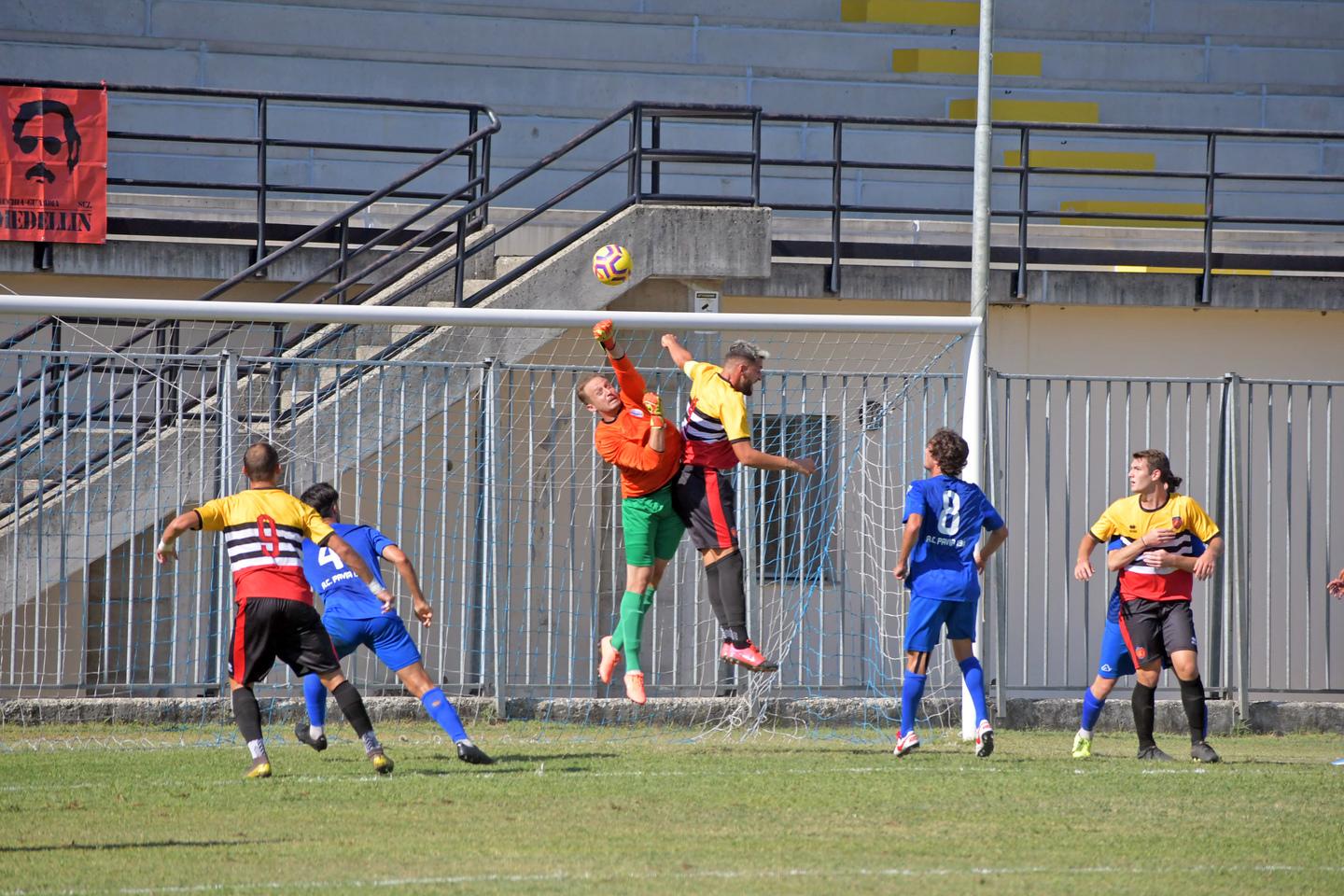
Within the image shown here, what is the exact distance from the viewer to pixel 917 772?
8531 millimetres

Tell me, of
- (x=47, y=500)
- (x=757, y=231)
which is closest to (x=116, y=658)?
(x=47, y=500)

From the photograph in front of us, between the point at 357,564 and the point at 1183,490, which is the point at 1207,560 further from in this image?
the point at 357,564

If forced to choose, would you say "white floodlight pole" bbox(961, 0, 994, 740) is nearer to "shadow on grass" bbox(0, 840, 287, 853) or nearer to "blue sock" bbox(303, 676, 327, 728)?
"blue sock" bbox(303, 676, 327, 728)

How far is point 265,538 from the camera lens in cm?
810

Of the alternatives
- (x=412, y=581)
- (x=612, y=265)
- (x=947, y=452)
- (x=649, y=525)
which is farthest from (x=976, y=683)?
(x=612, y=265)

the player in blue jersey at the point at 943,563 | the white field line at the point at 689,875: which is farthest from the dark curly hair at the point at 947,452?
the white field line at the point at 689,875

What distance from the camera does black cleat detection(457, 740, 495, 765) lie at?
27.9 ft

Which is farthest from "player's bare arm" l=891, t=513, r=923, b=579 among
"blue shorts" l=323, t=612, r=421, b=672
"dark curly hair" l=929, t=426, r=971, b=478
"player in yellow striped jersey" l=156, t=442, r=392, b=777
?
"player in yellow striped jersey" l=156, t=442, r=392, b=777

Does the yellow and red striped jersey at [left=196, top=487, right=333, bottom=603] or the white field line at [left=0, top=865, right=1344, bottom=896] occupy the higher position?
the yellow and red striped jersey at [left=196, top=487, right=333, bottom=603]

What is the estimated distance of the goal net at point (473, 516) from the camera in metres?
10.8

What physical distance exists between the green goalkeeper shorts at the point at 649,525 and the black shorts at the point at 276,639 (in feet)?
6.34

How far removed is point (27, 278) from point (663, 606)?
5730 millimetres

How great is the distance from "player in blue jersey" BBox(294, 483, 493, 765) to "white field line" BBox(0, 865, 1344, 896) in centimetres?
277

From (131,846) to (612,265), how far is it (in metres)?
4.94
